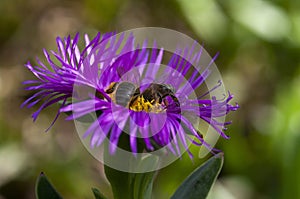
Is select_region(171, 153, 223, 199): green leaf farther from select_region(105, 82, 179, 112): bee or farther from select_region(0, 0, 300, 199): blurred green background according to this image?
select_region(0, 0, 300, 199): blurred green background

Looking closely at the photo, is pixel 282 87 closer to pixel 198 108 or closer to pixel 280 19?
pixel 280 19

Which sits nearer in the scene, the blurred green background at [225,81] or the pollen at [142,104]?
the pollen at [142,104]

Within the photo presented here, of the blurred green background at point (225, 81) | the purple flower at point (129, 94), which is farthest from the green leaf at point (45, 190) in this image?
the blurred green background at point (225, 81)

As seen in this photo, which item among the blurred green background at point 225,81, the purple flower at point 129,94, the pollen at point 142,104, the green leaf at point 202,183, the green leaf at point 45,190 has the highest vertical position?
the purple flower at point 129,94

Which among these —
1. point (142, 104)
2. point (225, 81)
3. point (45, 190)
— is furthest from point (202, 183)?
point (225, 81)

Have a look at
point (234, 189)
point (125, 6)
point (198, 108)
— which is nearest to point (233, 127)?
point (234, 189)

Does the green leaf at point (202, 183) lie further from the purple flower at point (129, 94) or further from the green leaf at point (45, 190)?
the green leaf at point (45, 190)

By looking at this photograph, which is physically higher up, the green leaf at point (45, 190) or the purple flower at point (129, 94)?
the purple flower at point (129, 94)
